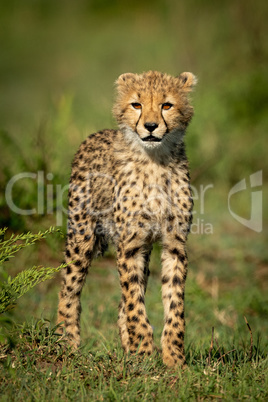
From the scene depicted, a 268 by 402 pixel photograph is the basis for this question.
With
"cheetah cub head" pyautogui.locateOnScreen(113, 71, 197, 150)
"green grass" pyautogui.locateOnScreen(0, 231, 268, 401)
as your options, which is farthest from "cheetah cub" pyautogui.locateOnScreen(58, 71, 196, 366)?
"green grass" pyautogui.locateOnScreen(0, 231, 268, 401)

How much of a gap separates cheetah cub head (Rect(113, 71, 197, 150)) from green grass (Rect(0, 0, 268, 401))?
123 cm

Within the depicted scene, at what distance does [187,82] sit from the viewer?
400 centimetres

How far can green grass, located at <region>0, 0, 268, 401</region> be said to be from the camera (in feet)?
9.77

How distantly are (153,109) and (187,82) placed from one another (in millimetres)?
502

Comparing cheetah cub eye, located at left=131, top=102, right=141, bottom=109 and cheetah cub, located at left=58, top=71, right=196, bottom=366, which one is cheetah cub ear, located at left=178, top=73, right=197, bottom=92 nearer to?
cheetah cub, located at left=58, top=71, right=196, bottom=366

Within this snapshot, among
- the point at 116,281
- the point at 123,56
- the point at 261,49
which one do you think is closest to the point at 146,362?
the point at 116,281

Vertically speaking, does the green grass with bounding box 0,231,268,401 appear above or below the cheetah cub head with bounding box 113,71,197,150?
below

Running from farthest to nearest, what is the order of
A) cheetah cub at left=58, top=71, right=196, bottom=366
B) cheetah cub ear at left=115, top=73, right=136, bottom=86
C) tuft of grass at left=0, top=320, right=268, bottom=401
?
cheetah cub ear at left=115, top=73, right=136, bottom=86
cheetah cub at left=58, top=71, right=196, bottom=366
tuft of grass at left=0, top=320, right=268, bottom=401

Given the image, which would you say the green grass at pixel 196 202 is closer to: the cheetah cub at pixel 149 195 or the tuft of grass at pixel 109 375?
the tuft of grass at pixel 109 375

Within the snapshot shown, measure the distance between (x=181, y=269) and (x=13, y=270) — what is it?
7.46ft

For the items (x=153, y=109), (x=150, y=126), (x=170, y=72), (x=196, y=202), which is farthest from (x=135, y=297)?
(x=170, y=72)

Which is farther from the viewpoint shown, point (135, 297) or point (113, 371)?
point (135, 297)

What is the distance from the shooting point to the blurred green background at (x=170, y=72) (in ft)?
18.1

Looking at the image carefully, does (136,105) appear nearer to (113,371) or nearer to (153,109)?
(153,109)
